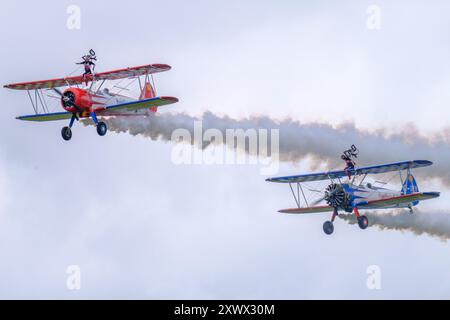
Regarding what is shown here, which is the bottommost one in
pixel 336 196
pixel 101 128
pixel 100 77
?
pixel 336 196

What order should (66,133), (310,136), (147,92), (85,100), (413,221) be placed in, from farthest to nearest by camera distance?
(147,92) → (310,136) → (413,221) → (85,100) → (66,133)

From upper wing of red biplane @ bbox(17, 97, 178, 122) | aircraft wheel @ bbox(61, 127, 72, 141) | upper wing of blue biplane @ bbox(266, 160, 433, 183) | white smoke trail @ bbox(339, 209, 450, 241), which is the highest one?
upper wing of red biplane @ bbox(17, 97, 178, 122)

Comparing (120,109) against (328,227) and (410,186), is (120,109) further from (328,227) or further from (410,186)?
(410,186)

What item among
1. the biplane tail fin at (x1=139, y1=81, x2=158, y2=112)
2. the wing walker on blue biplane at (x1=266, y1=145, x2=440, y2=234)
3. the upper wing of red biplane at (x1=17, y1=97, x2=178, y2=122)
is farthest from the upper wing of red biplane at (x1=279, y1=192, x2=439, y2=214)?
the biplane tail fin at (x1=139, y1=81, x2=158, y2=112)

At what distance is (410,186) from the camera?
6116 centimetres

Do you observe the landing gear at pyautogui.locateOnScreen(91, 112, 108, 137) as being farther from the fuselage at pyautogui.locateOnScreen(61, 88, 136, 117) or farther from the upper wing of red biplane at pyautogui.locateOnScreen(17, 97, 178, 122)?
the upper wing of red biplane at pyautogui.locateOnScreen(17, 97, 178, 122)

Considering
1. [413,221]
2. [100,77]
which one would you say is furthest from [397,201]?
[100,77]

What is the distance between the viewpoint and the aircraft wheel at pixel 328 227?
58125 mm

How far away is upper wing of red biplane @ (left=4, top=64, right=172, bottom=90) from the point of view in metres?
60.8

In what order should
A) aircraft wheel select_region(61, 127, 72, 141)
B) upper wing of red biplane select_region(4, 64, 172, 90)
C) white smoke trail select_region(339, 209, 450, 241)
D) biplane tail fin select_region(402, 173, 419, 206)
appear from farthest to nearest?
1. white smoke trail select_region(339, 209, 450, 241)
2. biplane tail fin select_region(402, 173, 419, 206)
3. upper wing of red biplane select_region(4, 64, 172, 90)
4. aircraft wheel select_region(61, 127, 72, 141)

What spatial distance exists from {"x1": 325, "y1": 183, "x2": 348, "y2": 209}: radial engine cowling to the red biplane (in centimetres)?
774

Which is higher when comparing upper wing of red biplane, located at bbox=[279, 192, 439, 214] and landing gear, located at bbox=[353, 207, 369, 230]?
upper wing of red biplane, located at bbox=[279, 192, 439, 214]

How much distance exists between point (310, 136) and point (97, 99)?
10.3 m
